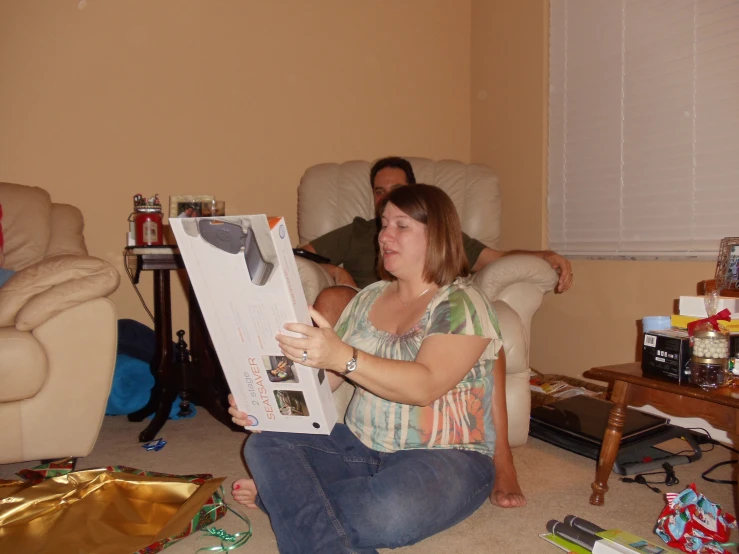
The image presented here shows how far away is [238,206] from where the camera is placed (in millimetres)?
3100

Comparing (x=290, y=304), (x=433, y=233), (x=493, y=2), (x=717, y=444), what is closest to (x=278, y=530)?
(x=290, y=304)

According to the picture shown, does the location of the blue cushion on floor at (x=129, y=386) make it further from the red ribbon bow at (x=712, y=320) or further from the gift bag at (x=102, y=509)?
the red ribbon bow at (x=712, y=320)

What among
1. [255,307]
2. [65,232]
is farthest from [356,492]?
[65,232]

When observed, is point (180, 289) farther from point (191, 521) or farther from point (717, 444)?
point (717, 444)

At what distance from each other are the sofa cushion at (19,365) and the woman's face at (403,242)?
111 centimetres

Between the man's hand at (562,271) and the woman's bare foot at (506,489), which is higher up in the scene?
the man's hand at (562,271)

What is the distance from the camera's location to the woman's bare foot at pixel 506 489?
1523 mm

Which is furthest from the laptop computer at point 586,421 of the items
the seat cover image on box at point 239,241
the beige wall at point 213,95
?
the beige wall at point 213,95

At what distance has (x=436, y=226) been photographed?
1312mm

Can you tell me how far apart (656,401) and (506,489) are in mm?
435

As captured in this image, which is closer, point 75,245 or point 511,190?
point 75,245

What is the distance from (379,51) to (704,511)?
2.83m

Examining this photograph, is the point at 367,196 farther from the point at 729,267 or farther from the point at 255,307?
the point at 255,307

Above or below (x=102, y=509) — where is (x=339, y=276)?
above
